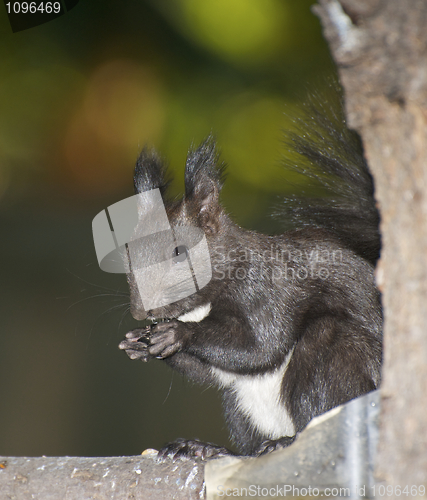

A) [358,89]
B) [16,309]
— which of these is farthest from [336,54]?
[16,309]

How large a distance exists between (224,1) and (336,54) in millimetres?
2710

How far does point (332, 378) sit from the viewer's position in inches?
56.3

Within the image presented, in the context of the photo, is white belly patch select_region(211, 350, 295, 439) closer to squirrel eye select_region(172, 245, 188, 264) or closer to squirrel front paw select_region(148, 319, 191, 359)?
squirrel front paw select_region(148, 319, 191, 359)

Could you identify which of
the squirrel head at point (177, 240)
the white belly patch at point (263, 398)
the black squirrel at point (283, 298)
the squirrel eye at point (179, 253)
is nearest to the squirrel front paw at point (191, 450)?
the black squirrel at point (283, 298)

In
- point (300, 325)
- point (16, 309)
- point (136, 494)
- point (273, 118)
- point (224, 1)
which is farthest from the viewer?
point (16, 309)

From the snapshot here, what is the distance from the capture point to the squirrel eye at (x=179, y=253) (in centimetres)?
150

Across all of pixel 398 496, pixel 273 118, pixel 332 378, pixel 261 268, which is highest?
pixel 273 118

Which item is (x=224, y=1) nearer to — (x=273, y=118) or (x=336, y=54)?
(x=273, y=118)

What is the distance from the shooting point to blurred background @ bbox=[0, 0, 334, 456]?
3109 millimetres
